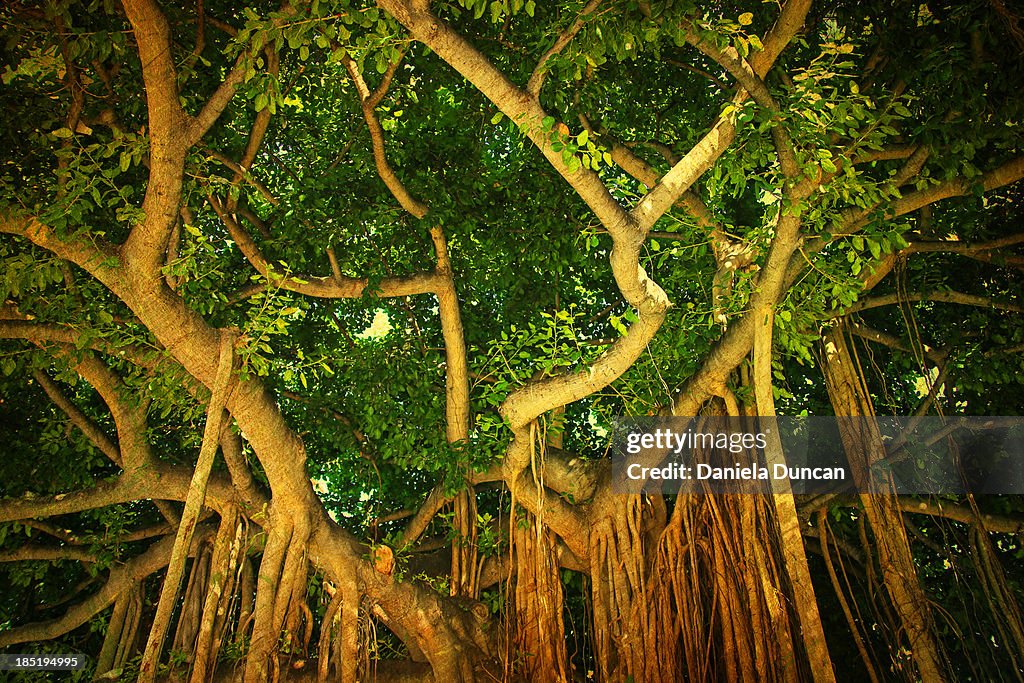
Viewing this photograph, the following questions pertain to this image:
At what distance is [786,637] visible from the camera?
3.43 meters

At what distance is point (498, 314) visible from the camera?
17.1 feet

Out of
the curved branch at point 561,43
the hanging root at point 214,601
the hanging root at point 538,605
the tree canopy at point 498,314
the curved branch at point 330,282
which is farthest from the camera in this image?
the curved branch at point 330,282

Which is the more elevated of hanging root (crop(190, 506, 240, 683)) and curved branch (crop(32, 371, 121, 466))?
curved branch (crop(32, 371, 121, 466))

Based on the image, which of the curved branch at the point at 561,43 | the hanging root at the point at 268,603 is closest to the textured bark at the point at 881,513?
the curved branch at the point at 561,43

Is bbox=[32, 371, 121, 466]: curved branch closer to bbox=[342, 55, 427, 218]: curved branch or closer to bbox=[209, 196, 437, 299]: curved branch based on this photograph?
bbox=[209, 196, 437, 299]: curved branch

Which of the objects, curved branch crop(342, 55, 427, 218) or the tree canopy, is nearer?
the tree canopy

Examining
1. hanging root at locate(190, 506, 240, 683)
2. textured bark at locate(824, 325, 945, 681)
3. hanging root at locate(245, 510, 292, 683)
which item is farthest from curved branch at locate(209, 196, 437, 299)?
textured bark at locate(824, 325, 945, 681)

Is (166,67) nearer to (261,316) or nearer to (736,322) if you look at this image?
(261,316)

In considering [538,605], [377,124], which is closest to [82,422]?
[377,124]

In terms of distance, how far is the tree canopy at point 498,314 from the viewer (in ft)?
10.7

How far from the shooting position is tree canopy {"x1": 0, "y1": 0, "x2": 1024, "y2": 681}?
3.25 metres

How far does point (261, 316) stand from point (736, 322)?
2187 mm

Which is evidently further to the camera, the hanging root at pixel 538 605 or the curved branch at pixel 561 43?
the hanging root at pixel 538 605

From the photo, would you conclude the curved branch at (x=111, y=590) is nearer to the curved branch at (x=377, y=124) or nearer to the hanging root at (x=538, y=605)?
the hanging root at (x=538, y=605)
